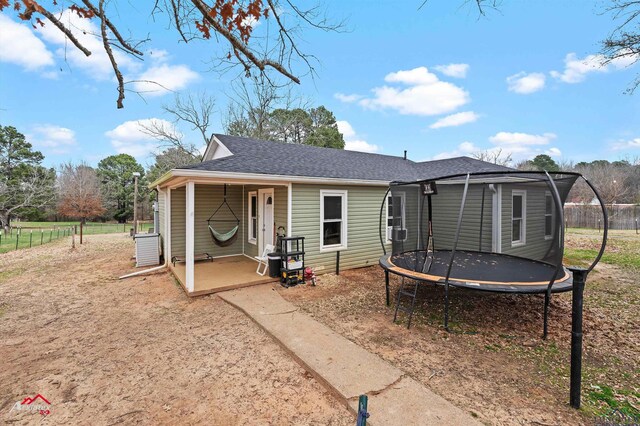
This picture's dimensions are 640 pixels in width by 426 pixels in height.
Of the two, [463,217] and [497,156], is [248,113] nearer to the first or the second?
[463,217]

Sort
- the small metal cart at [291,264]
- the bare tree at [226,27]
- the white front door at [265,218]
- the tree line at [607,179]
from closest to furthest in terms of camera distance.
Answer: the bare tree at [226,27], the small metal cart at [291,264], the white front door at [265,218], the tree line at [607,179]

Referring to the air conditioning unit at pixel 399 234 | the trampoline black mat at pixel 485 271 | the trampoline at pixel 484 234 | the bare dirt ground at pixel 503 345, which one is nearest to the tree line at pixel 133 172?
the trampoline at pixel 484 234

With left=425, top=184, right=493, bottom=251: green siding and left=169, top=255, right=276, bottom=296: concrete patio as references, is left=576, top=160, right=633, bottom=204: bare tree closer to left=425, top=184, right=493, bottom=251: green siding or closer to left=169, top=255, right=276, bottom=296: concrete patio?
left=425, top=184, right=493, bottom=251: green siding

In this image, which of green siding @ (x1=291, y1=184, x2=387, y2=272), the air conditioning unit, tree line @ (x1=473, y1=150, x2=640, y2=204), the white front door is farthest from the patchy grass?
tree line @ (x1=473, y1=150, x2=640, y2=204)

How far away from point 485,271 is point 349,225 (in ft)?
10.9

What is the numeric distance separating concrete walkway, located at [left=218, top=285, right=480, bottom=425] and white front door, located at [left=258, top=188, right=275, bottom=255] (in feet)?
9.80

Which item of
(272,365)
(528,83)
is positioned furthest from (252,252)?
(528,83)

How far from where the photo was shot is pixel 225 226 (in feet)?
28.0

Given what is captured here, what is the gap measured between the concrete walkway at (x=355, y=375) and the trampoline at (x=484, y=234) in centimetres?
141

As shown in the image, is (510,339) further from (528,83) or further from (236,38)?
(528,83)

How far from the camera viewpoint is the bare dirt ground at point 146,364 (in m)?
2.39

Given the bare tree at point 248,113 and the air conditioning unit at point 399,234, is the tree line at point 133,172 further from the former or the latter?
the air conditioning unit at point 399,234

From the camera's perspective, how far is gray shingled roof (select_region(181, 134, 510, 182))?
20.4ft

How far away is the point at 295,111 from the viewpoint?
78.1 ft
